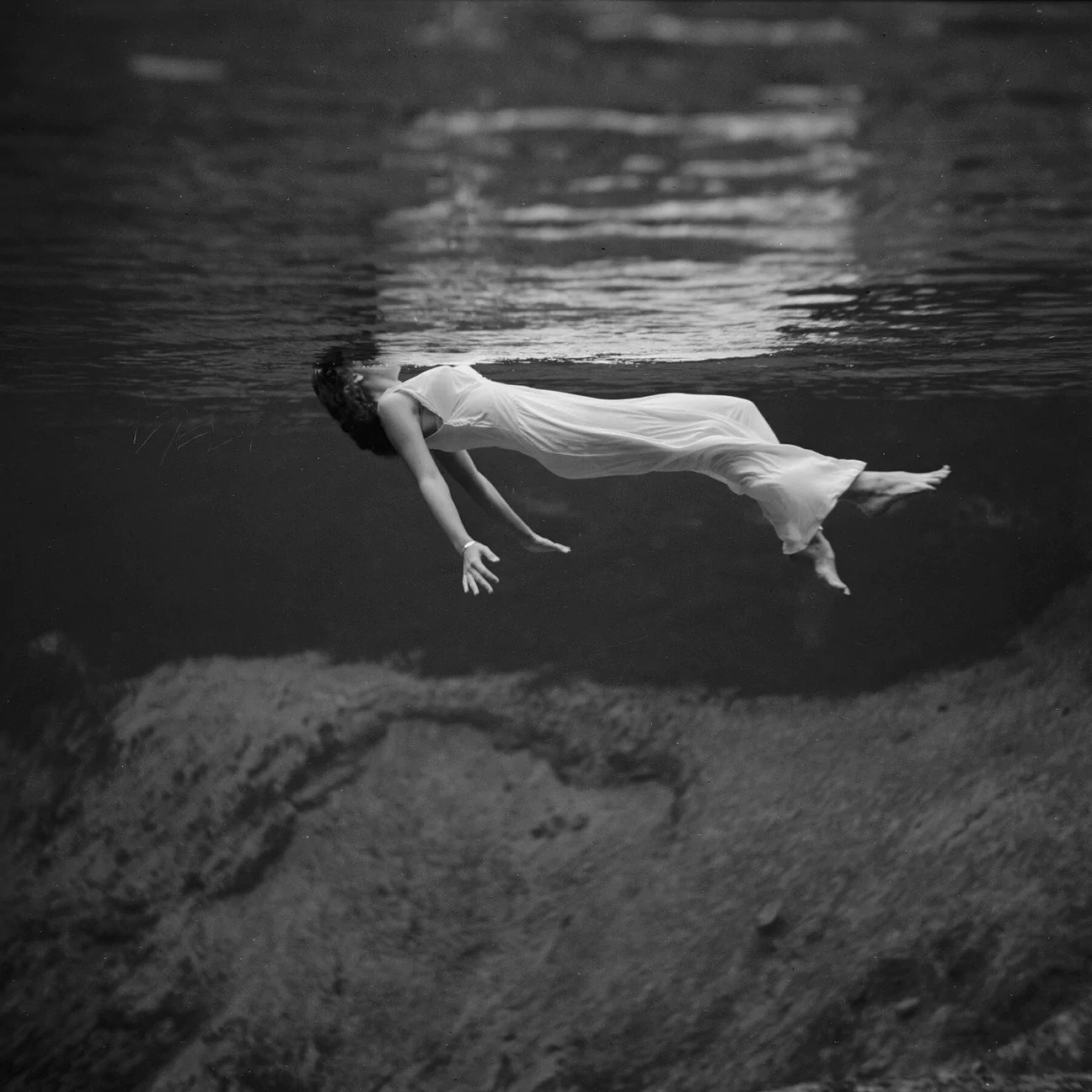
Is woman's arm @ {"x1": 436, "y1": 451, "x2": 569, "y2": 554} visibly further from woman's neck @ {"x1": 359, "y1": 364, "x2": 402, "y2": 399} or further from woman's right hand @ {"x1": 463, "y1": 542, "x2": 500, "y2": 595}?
woman's right hand @ {"x1": 463, "y1": 542, "x2": 500, "y2": 595}

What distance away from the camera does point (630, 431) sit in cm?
455

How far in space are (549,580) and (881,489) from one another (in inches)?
222

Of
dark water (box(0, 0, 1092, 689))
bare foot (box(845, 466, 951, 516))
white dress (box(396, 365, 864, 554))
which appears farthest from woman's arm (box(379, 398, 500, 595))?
bare foot (box(845, 466, 951, 516))

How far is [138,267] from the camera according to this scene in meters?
4.57

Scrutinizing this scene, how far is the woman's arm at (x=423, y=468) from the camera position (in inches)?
163

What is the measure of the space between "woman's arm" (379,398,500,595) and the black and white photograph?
0.9 inches

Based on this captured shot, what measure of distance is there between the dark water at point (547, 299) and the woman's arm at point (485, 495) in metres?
0.97

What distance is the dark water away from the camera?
2.58m

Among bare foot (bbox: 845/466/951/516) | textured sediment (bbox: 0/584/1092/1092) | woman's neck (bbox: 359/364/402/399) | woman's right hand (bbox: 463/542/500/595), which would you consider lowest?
textured sediment (bbox: 0/584/1092/1092)

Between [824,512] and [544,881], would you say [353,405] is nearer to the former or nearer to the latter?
[824,512]

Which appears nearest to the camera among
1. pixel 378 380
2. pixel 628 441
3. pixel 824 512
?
pixel 824 512

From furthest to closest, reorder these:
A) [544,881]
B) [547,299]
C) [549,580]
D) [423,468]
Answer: [549,580] < [544,881] < [547,299] < [423,468]

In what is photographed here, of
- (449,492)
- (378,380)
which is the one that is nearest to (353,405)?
(378,380)

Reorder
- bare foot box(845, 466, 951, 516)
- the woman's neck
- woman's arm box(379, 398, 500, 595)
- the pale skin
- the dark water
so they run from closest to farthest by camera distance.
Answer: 1. the dark water
2. the pale skin
3. woman's arm box(379, 398, 500, 595)
4. bare foot box(845, 466, 951, 516)
5. the woman's neck
